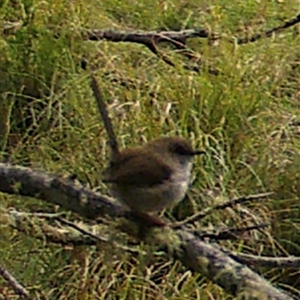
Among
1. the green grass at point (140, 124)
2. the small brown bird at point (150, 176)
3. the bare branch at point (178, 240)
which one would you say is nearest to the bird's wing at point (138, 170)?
the small brown bird at point (150, 176)

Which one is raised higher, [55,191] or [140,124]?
[55,191]

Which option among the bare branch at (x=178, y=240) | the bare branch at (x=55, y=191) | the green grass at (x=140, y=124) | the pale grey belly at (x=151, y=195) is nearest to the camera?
the bare branch at (x=178, y=240)

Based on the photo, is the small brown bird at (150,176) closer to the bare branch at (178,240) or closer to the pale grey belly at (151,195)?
the pale grey belly at (151,195)

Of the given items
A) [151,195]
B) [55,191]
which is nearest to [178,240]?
[55,191]

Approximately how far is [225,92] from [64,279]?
984mm

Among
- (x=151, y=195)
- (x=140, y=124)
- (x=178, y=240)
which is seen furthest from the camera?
(x=140, y=124)

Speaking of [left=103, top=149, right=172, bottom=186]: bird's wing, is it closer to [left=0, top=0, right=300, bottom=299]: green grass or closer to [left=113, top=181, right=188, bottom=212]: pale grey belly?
[left=113, top=181, right=188, bottom=212]: pale grey belly

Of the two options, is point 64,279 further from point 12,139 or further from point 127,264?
point 12,139

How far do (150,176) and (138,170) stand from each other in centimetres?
3

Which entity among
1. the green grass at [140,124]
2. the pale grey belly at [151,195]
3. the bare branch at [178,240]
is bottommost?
the green grass at [140,124]

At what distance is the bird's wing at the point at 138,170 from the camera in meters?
1.54

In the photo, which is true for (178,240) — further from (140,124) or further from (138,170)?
(140,124)

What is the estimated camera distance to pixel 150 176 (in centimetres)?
158

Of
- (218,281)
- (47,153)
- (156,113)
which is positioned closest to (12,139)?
(47,153)
